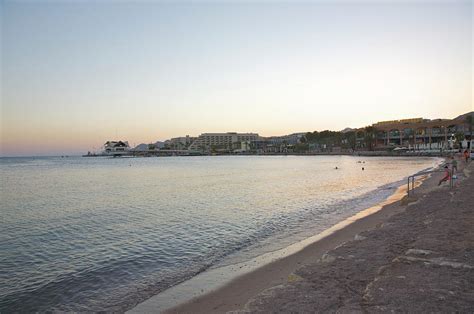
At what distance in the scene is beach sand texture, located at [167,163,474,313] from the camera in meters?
6.22

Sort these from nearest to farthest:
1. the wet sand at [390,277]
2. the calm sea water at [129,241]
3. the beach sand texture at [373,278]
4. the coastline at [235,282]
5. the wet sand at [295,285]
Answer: the wet sand at [390,277] < the beach sand texture at [373,278] < the wet sand at [295,285] < the coastline at [235,282] < the calm sea water at [129,241]

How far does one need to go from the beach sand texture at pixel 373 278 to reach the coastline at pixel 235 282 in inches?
1.2

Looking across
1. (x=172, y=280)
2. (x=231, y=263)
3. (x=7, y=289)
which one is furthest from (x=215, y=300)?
(x=7, y=289)

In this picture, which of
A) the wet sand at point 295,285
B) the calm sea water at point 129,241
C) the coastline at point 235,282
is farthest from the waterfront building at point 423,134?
the wet sand at point 295,285

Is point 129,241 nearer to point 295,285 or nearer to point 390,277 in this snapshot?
point 295,285

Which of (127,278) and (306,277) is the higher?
(306,277)

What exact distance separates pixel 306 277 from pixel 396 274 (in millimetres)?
2085

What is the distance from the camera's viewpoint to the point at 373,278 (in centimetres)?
763

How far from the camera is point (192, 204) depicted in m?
26.2

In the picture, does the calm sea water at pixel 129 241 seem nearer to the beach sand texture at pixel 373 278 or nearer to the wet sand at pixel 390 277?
the beach sand texture at pixel 373 278

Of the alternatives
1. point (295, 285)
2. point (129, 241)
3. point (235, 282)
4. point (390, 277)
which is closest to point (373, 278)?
point (390, 277)

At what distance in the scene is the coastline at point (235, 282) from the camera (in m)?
8.06

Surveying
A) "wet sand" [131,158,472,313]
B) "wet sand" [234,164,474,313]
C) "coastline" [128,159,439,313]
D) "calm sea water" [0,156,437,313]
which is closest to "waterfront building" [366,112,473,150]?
"calm sea water" [0,156,437,313]

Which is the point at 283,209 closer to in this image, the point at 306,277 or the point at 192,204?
the point at 192,204
